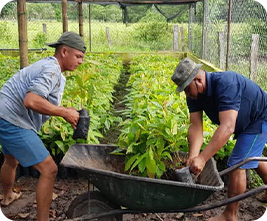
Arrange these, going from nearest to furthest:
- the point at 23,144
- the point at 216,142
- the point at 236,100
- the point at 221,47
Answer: the point at 216,142, the point at 236,100, the point at 23,144, the point at 221,47

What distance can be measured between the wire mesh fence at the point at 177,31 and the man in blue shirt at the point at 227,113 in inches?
161

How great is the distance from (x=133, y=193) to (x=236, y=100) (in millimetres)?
1155

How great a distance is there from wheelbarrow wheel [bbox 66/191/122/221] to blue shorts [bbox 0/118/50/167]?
50 cm

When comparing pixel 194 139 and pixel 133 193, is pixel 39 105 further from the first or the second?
pixel 194 139

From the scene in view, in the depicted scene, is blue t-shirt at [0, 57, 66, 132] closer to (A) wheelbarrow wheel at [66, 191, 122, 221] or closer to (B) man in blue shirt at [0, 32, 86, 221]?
(B) man in blue shirt at [0, 32, 86, 221]

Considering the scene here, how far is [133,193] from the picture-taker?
114 inches

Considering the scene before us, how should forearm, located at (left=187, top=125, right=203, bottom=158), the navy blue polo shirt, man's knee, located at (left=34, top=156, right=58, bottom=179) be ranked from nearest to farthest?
the navy blue polo shirt
man's knee, located at (left=34, top=156, right=58, bottom=179)
forearm, located at (left=187, top=125, right=203, bottom=158)

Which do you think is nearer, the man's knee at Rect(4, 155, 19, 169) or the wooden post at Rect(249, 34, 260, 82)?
the man's knee at Rect(4, 155, 19, 169)

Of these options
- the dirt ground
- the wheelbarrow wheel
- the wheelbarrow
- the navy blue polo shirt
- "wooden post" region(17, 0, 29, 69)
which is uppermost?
"wooden post" region(17, 0, 29, 69)

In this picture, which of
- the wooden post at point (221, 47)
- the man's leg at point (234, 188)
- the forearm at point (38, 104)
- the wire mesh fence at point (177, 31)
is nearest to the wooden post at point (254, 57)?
the wire mesh fence at point (177, 31)

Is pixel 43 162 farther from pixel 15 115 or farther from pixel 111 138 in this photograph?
pixel 111 138

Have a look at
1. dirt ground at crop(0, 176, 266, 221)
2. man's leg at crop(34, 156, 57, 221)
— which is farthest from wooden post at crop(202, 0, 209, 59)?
man's leg at crop(34, 156, 57, 221)

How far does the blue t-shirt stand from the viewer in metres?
3.11

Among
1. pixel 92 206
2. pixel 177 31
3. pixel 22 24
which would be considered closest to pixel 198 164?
pixel 92 206
